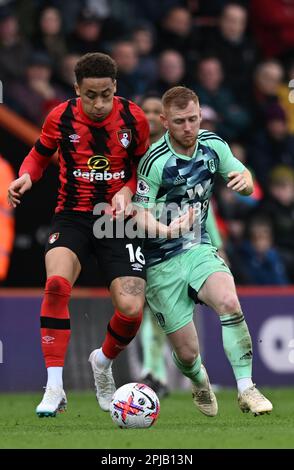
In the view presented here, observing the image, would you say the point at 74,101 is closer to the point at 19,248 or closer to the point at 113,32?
the point at 19,248

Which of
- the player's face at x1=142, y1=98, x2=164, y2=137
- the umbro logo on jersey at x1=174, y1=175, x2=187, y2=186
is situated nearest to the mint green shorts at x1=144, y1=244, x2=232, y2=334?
the umbro logo on jersey at x1=174, y1=175, x2=187, y2=186

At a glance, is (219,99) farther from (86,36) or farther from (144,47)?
(86,36)

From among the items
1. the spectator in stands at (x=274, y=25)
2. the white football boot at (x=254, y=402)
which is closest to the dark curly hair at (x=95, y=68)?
the white football boot at (x=254, y=402)

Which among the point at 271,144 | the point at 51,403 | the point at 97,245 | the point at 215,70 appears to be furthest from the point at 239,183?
the point at 271,144

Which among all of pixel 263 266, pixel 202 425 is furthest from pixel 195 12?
pixel 202 425

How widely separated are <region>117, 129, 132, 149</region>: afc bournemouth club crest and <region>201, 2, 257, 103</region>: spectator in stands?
7669 millimetres

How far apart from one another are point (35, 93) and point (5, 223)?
5.37 ft

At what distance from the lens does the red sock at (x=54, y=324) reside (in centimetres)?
800

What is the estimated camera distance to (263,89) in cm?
1596

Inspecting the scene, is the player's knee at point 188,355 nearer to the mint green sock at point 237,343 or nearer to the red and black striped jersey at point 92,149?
the mint green sock at point 237,343

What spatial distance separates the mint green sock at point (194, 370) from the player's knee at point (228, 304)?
0.61 m

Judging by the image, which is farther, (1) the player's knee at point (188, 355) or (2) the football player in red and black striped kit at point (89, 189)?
(1) the player's knee at point (188, 355)

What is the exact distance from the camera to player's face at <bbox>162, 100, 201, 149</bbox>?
8.01m

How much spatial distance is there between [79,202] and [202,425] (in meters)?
1.67
